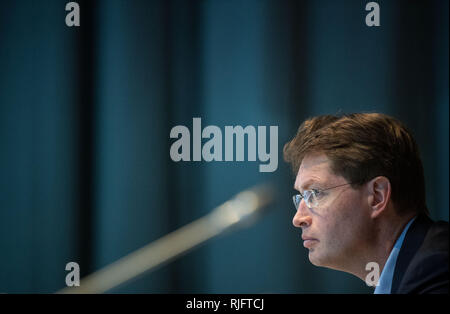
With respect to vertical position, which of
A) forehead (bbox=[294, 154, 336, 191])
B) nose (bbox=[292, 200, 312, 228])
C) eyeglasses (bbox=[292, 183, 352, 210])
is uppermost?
forehead (bbox=[294, 154, 336, 191])

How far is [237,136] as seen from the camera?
62.6 inches

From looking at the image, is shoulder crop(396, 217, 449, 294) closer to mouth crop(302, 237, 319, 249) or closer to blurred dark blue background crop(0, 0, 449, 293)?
mouth crop(302, 237, 319, 249)

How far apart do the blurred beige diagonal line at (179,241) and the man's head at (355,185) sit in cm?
29

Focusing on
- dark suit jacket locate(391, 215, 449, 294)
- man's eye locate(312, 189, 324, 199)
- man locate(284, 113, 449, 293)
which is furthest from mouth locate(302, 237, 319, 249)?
dark suit jacket locate(391, 215, 449, 294)

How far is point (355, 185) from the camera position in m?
1.28

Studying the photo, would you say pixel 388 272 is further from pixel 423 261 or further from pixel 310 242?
pixel 310 242

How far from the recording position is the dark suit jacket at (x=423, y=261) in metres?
1.05

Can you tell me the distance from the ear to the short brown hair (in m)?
0.01

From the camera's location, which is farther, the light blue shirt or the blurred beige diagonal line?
the blurred beige diagonal line

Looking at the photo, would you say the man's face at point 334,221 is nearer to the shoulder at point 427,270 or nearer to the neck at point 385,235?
the neck at point 385,235

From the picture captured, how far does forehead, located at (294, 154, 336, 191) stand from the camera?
130 centimetres

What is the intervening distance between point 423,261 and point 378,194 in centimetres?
24

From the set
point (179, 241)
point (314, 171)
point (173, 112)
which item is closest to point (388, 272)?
point (314, 171)

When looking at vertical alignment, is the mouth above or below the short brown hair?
below
